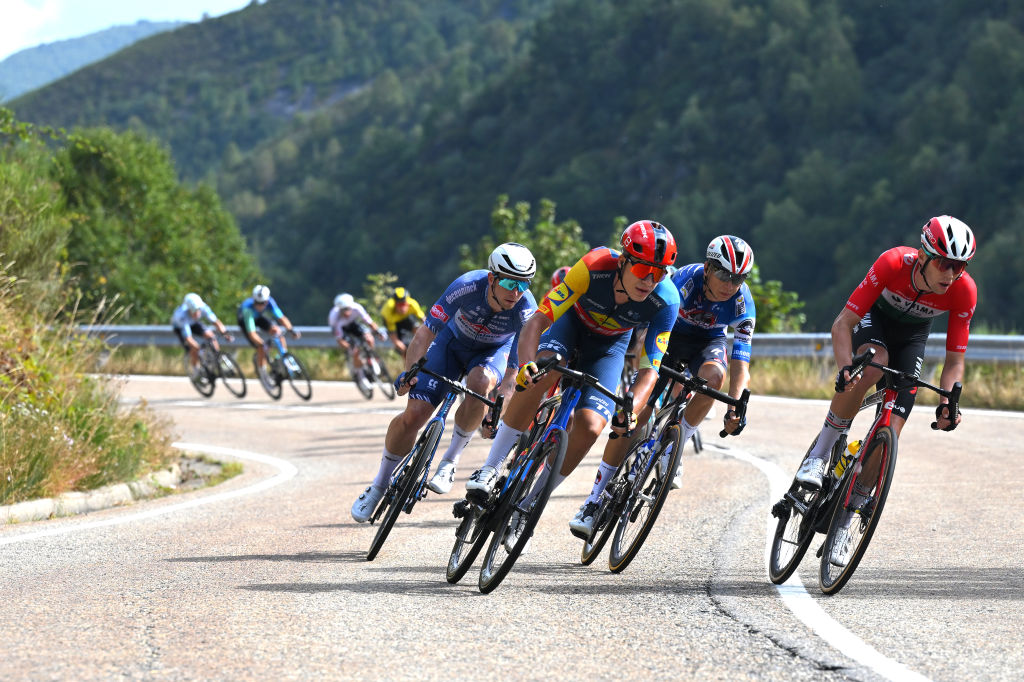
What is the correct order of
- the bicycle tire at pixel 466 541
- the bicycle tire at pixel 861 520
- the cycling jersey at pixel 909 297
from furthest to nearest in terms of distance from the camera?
the cycling jersey at pixel 909 297, the bicycle tire at pixel 466 541, the bicycle tire at pixel 861 520

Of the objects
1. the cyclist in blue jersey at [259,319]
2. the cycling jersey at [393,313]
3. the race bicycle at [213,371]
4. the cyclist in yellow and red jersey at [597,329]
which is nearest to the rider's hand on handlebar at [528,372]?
the cyclist in yellow and red jersey at [597,329]

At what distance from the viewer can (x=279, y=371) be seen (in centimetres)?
1995

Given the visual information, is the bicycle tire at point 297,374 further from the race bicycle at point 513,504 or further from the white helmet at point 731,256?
the race bicycle at point 513,504

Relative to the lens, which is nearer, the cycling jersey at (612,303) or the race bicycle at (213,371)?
the cycling jersey at (612,303)

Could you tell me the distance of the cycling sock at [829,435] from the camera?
6.80 metres

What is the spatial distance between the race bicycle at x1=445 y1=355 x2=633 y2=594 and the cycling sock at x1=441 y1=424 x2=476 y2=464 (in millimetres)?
1109

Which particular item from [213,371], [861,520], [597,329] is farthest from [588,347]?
[213,371]

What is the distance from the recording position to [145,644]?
16.8 ft

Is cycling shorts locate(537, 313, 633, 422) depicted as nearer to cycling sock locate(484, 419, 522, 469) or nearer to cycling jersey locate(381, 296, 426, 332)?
cycling sock locate(484, 419, 522, 469)

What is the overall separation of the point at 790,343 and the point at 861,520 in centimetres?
1378

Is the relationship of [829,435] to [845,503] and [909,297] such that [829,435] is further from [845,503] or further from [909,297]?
[909,297]

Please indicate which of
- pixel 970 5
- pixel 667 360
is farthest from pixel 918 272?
pixel 970 5

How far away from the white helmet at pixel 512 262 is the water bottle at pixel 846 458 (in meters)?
2.01

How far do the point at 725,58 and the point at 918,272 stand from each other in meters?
102
